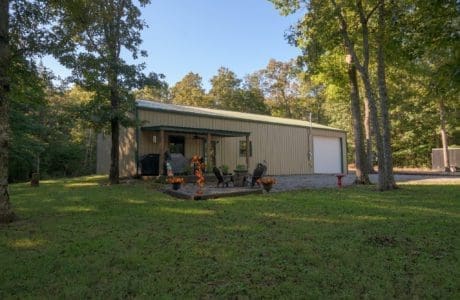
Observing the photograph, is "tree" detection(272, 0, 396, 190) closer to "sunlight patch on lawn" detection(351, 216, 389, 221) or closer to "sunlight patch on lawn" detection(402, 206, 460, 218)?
"sunlight patch on lawn" detection(402, 206, 460, 218)

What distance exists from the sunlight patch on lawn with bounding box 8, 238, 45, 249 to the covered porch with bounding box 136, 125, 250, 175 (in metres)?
9.49

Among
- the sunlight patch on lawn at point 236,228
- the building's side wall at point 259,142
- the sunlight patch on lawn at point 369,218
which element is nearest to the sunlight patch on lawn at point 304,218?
the sunlight patch on lawn at point 369,218

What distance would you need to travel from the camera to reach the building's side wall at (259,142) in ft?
58.0

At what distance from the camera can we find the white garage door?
26.7 meters

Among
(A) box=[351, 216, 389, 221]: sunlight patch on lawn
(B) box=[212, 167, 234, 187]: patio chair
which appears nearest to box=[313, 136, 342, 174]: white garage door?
(B) box=[212, 167, 234, 187]: patio chair

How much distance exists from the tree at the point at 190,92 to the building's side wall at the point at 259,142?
787 inches

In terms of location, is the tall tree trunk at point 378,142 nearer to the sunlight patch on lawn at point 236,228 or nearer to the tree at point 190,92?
the sunlight patch on lawn at point 236,228

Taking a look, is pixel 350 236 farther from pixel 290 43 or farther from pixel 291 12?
pixel 291 12

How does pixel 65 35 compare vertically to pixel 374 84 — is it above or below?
below

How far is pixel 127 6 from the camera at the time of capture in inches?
594

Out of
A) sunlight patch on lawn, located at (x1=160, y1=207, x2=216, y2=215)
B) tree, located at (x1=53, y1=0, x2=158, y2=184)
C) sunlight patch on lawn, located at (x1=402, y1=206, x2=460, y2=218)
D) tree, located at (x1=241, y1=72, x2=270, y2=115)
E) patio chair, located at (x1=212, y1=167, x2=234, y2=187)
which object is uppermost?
tree, located at (x1=241, y1=72, x2=270, y2=115)

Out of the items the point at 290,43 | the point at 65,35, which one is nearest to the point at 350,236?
the point at 65,35

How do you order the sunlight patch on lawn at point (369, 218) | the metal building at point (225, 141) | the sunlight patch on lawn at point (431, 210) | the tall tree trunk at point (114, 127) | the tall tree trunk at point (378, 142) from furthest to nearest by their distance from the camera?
the metal building at point (225, 141) < the tall tree trunk at point (114, 127) < the tall tree trunk at point (378, 142) < the sunlight patch on lawn at point (431, 210) < the sunlight patch on lawn at point (369, 218)

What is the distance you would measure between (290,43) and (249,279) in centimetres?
1252
